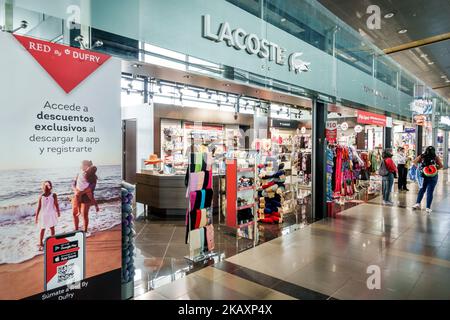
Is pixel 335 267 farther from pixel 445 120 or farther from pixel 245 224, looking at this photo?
pixel 445 120

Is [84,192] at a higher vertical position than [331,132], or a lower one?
lower

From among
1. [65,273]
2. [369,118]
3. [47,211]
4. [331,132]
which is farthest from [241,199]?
[369,118]

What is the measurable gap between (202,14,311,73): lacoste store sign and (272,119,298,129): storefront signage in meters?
9.41

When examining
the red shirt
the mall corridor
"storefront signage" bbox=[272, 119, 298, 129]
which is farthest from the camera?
"storefront signage" bbox=[272, 119, 298, 129]

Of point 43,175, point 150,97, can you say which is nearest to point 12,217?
point 43,175

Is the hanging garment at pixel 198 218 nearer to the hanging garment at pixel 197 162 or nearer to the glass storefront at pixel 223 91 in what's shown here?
the glass storefront at pixel 223 91

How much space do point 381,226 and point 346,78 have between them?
3.82m

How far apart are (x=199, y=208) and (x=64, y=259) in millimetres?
1885

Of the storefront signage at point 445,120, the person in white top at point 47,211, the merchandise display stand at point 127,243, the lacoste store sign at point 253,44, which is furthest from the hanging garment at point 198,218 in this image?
the storefront signage at point 445,120

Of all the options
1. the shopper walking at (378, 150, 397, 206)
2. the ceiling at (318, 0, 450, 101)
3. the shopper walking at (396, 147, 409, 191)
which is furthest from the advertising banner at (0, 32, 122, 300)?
the shopper walking at (396, 147, 409, 191)

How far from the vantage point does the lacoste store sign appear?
13.1ft

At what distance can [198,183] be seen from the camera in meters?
3.90

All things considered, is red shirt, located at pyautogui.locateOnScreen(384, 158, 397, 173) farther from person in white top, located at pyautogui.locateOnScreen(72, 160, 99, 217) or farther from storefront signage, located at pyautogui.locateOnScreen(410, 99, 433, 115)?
person in white top, located at pyautogui.locateOnScreen(72, 160, 99, 217)

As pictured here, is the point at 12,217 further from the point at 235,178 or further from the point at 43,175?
the point at 235,178
